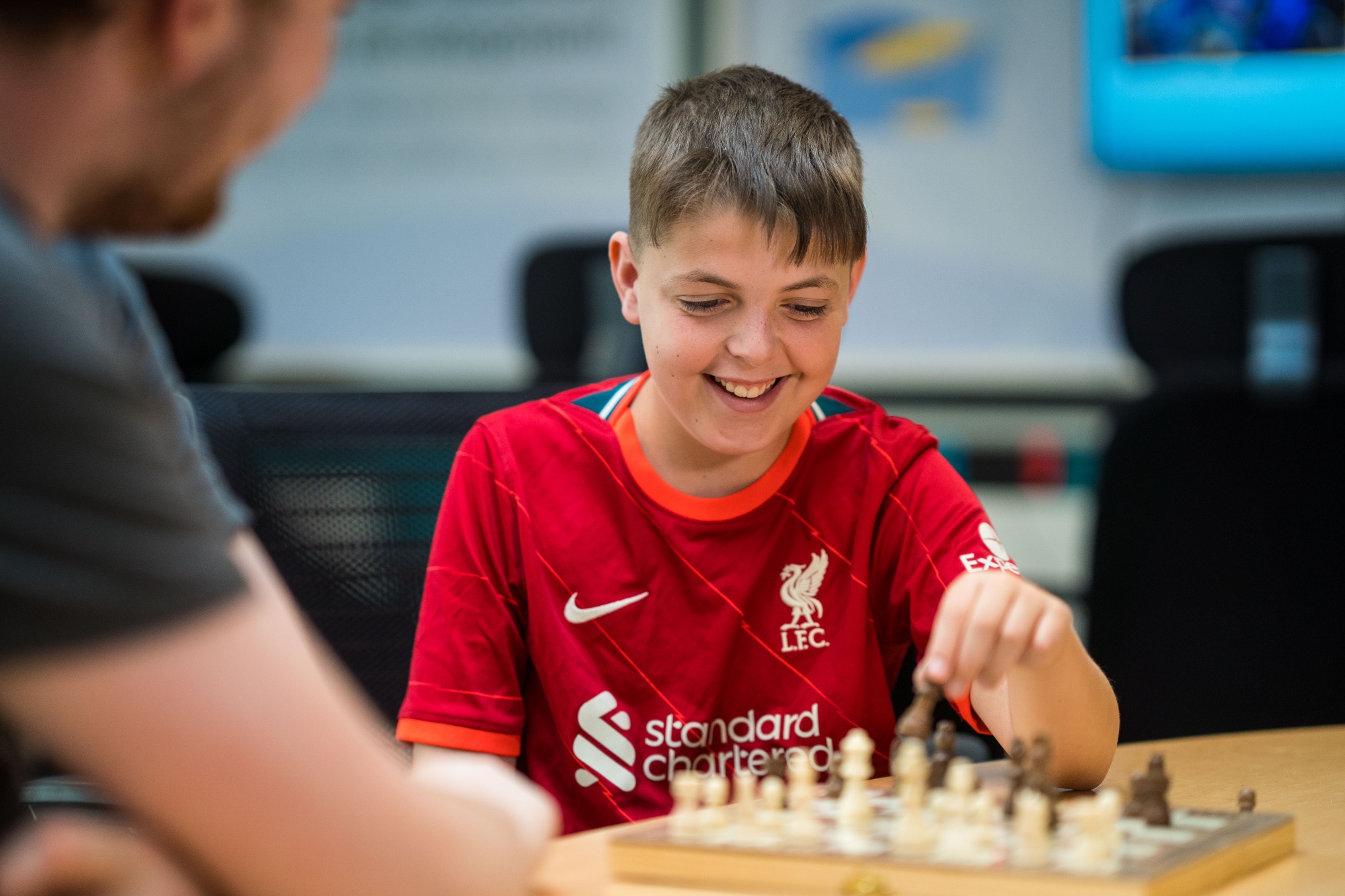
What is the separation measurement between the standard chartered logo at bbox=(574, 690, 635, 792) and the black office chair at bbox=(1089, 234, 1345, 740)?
61cm

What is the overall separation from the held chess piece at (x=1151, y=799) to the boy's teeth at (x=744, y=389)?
0.59 m

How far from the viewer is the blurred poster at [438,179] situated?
394 centimetres

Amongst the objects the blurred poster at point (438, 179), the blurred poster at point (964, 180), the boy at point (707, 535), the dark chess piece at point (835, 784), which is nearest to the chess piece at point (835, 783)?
the dark chess piece at point (835, 784)

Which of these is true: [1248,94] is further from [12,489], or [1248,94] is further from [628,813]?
[12,489]

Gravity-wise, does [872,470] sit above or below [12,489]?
below

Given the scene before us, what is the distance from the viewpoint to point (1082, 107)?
136 inches

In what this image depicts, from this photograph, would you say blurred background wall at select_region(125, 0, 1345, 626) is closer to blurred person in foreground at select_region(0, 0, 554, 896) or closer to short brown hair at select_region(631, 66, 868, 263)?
short brown hair at select_region(631, 66, 868, 263)

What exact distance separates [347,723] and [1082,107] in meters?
3.17

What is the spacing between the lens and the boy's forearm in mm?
1188

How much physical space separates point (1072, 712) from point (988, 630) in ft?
Result: 0.70

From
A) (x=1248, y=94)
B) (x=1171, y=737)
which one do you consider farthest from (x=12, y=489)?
(x=1248, y=94)

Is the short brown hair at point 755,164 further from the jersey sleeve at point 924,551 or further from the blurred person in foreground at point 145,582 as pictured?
the blurred person in foreground at point 145,582

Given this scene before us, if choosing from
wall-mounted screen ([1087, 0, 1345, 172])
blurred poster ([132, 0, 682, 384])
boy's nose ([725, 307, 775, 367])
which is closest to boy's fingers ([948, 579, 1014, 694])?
boy's nose ([725, 307, 775, 367])

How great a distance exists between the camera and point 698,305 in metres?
1.39
